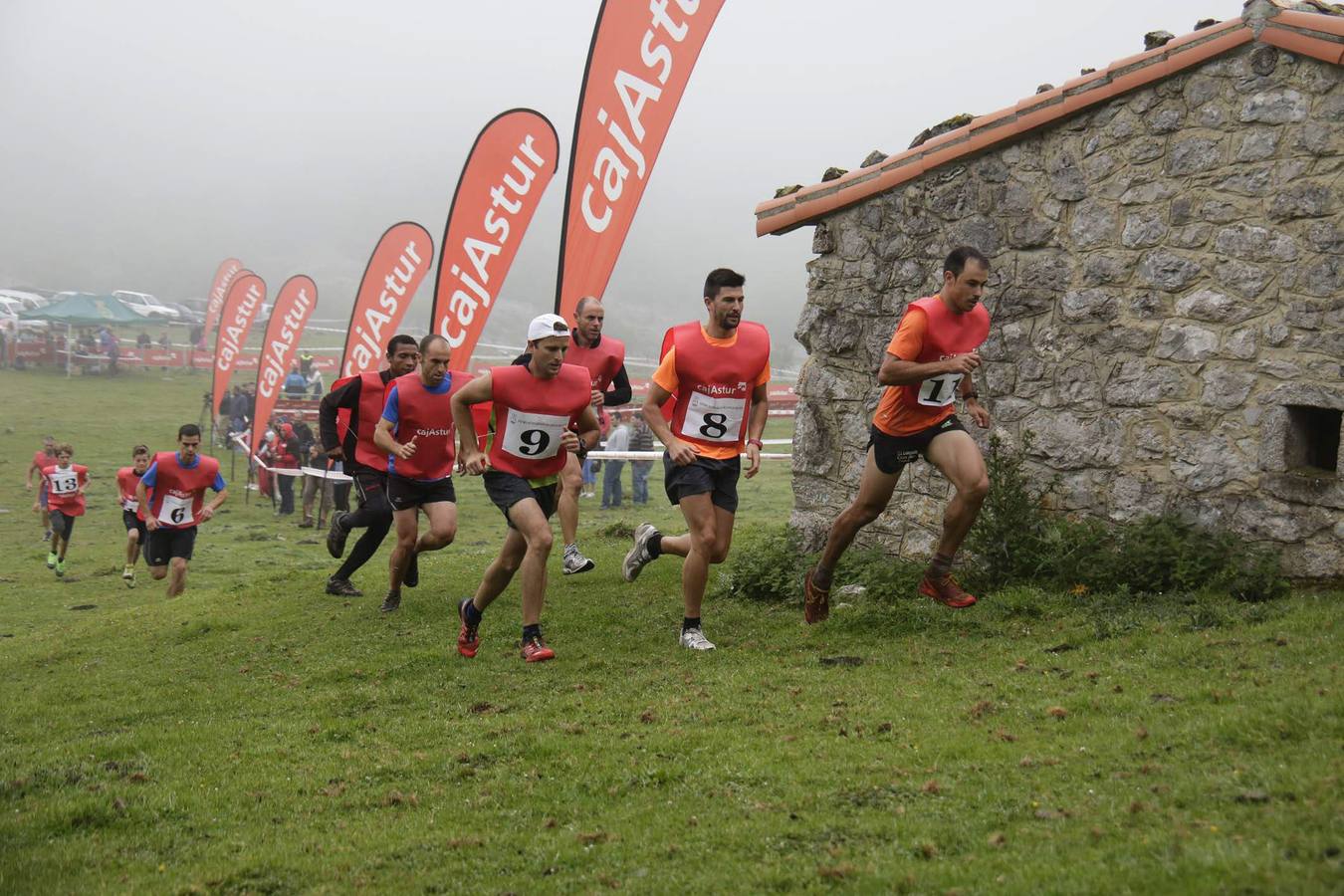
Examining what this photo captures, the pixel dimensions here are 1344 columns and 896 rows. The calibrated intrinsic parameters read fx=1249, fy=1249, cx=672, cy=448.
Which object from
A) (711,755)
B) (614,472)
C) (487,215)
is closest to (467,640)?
(711,755)

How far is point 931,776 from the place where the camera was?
4902 mm

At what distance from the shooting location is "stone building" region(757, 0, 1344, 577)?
7.27m

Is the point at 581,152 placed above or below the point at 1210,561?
above

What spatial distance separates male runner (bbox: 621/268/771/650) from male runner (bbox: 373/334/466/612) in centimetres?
237

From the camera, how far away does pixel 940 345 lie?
7.43 meters

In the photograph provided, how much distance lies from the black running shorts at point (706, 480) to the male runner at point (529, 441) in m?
0.69

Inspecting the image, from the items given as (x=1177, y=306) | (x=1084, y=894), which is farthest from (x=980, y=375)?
(x=1084, y=894)

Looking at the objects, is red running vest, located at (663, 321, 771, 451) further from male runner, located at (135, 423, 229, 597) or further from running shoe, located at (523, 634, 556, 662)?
male runner, located at (135, 423, 229, 597)

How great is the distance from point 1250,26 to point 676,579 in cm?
577

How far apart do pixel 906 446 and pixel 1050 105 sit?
8.52 feet

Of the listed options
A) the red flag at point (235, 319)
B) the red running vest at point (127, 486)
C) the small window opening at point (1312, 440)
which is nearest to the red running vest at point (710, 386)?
the small window opening at point (1312, 440)

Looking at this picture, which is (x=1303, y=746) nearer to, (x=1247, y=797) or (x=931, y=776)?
(x=1247, y=797)

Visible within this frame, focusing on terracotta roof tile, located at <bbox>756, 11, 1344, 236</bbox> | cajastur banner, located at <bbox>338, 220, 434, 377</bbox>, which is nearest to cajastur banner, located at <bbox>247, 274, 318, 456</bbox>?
cajastur banner, located at <bbox>338, 220, 434, 377</bbox>

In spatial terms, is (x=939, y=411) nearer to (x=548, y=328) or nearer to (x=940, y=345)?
(x=940, y=345)
